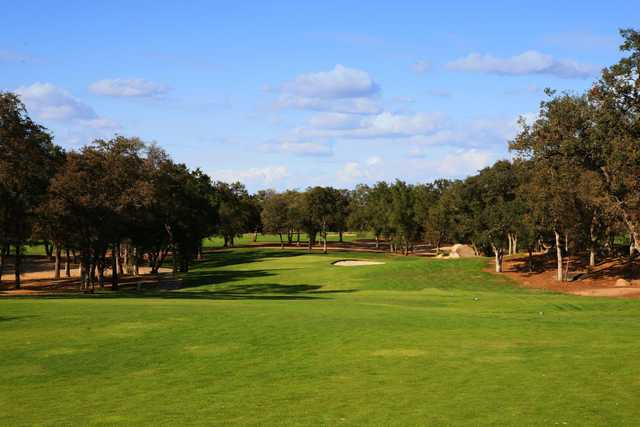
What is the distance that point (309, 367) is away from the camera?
18156 mm

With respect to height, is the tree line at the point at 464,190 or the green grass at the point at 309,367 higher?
the tree line at the point at 464,190

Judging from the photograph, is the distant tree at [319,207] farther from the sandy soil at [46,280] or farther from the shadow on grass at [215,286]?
the shadow on grass at [215,286]

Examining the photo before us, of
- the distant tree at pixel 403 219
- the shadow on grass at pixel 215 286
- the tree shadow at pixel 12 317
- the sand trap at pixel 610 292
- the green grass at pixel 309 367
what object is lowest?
the sand trap at pixel 610 292

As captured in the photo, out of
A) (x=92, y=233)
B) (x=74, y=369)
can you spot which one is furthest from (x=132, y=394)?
(x=92, y=233)

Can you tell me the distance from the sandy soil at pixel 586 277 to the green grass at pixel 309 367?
65.4ft

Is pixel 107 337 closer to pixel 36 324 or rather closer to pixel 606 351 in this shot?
pixel 36 324

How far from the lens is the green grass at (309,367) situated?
13375mm

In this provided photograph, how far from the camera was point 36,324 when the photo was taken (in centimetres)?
2494

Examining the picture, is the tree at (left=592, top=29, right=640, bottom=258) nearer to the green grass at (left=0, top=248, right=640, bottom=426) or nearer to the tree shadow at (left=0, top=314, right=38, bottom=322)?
the green grass at (left=0, top=248, right=640, bottom=426)

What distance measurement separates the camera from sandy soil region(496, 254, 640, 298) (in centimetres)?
5203

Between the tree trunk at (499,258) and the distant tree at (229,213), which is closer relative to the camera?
the tree trunk at (499,258)

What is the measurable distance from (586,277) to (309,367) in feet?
162

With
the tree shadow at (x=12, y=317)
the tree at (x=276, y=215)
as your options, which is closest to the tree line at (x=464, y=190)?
the tree shadow at (x=12, y=317)

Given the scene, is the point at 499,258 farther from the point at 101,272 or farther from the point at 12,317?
the point at 12,317
